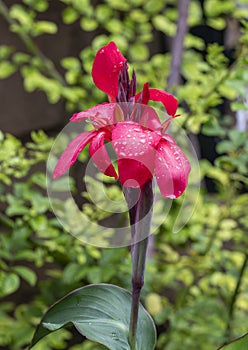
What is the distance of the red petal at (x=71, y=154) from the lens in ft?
1.21

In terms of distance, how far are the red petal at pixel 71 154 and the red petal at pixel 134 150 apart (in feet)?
0.11

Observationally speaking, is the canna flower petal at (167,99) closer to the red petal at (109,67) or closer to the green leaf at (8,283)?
the red petal at (109,67)

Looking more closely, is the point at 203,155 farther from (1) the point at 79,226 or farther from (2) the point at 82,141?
(2) the point at 82,141

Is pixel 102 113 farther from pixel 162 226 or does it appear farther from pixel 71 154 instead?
pixel 162 226

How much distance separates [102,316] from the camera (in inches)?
18.8

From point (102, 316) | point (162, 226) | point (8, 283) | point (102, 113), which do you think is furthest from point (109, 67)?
point (162, 226)

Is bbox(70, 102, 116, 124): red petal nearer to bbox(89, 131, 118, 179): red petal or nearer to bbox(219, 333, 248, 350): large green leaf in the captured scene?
bbox(89, 131, 118, 179): red petal

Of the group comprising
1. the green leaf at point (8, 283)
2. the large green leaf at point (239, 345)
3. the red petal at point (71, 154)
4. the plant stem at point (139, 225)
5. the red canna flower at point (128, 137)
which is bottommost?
the green leaf at point (8, 283)

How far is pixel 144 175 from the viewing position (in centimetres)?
36

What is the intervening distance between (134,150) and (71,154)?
0.18ft

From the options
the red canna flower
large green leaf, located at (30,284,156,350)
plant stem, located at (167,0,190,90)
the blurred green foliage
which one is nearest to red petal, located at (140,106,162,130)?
the red canna flower

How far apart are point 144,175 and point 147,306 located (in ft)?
1.91

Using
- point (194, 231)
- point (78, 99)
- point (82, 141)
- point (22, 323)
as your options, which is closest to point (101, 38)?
point (78, 99)

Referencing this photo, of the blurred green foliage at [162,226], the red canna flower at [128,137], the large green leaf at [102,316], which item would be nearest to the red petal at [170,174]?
the red canna flower at [128,137]
